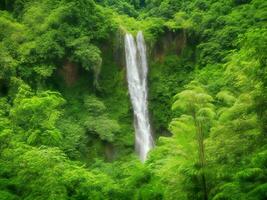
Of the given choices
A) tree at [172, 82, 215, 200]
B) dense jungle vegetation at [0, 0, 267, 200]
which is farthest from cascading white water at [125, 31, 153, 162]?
tree at [172, 82, 215, 200]

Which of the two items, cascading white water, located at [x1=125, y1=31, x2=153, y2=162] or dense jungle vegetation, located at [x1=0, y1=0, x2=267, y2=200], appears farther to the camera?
cascading white water, located at [x1=125, y1=31, x2=153, y2=162]

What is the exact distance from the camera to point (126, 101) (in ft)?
103

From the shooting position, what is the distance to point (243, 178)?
42.3 ft

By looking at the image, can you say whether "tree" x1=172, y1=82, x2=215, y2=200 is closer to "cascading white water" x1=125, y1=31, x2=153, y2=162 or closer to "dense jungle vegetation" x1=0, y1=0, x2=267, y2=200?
"dense jungle vegetation" x1=0, y1=0, x2=267, y2=200

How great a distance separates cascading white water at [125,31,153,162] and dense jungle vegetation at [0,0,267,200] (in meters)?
0.49

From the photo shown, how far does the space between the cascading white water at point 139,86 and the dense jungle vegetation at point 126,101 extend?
49cm

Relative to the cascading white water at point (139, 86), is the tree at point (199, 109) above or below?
below

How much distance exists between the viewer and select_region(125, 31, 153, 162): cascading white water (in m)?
30.7

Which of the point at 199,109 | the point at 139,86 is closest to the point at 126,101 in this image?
the point at 139,86

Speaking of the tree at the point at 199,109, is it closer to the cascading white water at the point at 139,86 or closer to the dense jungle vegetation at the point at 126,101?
the dense jungle vegetation at the point at 126,101

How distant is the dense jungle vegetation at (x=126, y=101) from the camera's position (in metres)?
14.2

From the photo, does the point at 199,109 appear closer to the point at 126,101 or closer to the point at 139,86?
the point at 126,101

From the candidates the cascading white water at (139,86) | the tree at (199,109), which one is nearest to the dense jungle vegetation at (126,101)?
the tree at (199,109)

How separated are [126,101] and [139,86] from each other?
1625 mm
